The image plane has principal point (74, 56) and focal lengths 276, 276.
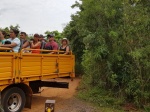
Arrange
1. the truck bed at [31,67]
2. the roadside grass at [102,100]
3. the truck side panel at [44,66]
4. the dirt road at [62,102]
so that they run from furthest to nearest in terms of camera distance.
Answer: the roadside grass at [102,100] < the dirt road at [62,102] < the truck side panel at [44,66] < the truck bed at [31,67]

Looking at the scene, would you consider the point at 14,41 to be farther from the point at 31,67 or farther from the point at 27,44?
the point at 31,67

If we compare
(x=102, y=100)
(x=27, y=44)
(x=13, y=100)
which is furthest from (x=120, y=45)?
(x=13, y=100)

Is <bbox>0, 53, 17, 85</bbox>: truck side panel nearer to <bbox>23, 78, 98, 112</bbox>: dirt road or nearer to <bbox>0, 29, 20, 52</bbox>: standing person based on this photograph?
<bbox>0, 29, 20, 52</bbox>: standing person

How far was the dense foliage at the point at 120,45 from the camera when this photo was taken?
8.79 meters

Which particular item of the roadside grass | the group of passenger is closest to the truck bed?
the group of passenger

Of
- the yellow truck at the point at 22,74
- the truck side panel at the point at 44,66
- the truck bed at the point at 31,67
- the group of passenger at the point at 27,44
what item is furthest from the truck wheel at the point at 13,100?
the group of passenger at the point at 27,44

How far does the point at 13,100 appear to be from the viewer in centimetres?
736

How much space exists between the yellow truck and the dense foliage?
64.5 inches

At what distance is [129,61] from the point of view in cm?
934

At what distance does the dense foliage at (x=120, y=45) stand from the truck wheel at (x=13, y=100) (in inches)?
115

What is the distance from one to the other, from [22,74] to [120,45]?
3677mm

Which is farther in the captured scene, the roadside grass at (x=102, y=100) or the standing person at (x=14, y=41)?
the roadside grass at (x=102, y=100)

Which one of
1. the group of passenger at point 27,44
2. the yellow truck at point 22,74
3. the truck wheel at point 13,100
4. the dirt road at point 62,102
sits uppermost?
the group of passenger at point 27,44

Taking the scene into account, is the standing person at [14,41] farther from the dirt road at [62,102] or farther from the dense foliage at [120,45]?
the dense foliage at [120,45]
